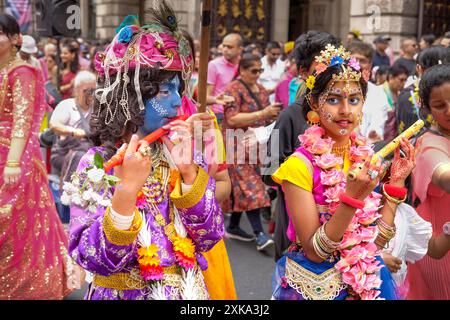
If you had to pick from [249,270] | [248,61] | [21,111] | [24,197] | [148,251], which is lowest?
[249,270]

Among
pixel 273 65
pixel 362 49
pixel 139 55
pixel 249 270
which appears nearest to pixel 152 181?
pixel 139 55

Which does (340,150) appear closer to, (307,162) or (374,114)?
(307,162)

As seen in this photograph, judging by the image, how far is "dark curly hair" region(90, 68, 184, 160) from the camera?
2455mm

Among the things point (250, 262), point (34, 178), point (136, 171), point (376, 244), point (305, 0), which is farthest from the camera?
point (305, 0)

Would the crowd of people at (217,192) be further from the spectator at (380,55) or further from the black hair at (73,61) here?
the spectator at (380,55)

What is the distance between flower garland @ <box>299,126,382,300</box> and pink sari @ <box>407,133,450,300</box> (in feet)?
1.32

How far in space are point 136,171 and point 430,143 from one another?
1.46 meters

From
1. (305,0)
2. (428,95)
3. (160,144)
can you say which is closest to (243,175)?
(428,95)

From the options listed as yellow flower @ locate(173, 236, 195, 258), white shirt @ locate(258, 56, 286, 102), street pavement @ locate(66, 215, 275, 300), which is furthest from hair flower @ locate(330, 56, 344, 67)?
white shirt @ locate(258, 56, 286, 102)

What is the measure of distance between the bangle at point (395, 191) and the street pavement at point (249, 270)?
8.72 feet

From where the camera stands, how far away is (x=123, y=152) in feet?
7.18

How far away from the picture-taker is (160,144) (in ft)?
8.32

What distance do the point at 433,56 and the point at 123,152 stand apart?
272 centimetres
